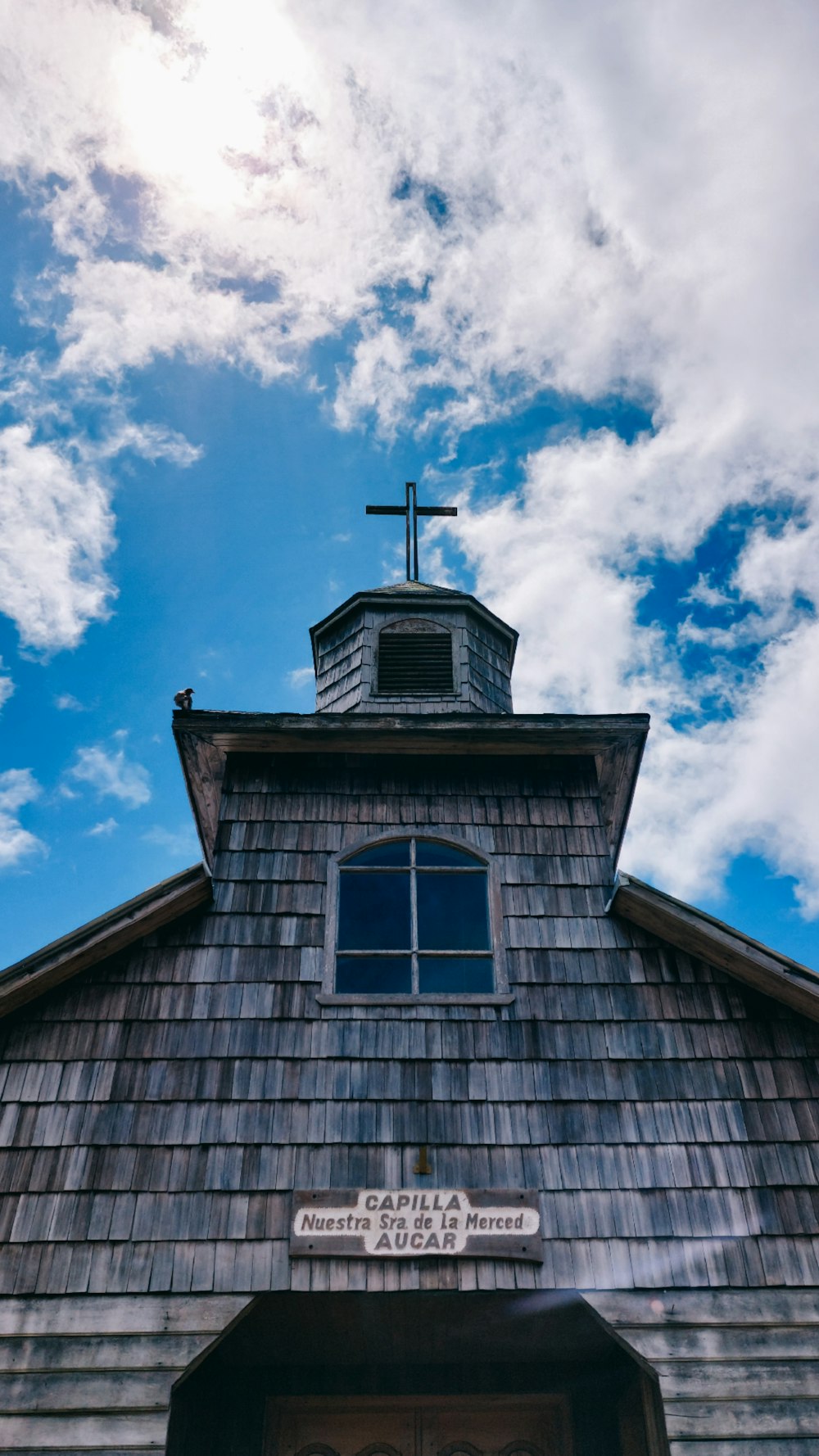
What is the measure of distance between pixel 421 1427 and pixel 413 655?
292 inches

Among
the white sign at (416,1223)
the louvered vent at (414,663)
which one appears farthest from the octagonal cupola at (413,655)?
the white sign at (416,1223)

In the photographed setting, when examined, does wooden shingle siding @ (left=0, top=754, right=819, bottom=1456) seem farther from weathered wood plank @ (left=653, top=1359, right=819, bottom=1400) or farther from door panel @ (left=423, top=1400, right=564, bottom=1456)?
door panel @ (left=423, top=1400, right=564, bottom=1456)

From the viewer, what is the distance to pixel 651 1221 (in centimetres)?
629

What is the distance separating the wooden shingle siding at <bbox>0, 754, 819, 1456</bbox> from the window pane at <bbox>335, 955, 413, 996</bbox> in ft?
0.69

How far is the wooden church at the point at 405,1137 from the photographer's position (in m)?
5.95

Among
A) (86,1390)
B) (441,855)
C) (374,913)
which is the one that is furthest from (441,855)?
(86,1390)

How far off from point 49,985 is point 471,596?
6914mm

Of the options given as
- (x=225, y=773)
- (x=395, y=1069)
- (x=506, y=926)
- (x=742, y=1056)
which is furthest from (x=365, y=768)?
(x=742, y=1056)

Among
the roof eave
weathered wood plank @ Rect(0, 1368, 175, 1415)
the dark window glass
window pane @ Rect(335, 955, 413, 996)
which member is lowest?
weathered wood plank @ Rect(0, 1368, 175, 1415)

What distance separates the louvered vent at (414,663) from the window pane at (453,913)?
3.34 m

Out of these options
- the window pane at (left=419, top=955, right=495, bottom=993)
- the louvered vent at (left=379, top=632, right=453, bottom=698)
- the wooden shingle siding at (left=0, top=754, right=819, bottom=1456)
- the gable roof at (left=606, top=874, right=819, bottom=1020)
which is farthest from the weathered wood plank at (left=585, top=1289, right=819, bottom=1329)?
the louvered vent at (left=379, top=632, right=453, bottom=698)

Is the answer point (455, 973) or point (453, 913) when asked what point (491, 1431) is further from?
point (453, 913)

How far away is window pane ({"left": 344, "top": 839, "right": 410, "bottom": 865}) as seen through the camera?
8.04 m

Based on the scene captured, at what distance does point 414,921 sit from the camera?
25.3ft
